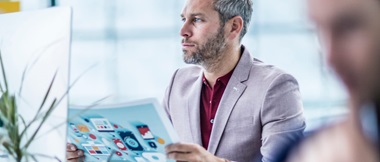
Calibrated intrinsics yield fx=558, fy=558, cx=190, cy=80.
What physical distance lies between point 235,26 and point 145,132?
1070mm

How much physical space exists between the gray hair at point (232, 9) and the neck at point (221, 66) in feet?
0.49

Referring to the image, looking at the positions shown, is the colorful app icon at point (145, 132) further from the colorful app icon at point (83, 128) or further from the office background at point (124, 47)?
the office background at point (124, 47)

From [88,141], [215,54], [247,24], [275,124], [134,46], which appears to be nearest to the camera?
[88,141]

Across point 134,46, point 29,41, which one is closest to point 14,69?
point 29,41

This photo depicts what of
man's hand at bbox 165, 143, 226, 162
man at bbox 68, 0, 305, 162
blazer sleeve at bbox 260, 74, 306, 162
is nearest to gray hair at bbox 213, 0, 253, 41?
man at bbox 68, 0, 305, 162

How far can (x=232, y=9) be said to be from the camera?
101 inches

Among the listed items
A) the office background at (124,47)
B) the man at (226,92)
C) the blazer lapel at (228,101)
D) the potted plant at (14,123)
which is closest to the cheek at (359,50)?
the potted plant at (14,123)

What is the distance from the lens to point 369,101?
28 centimetres

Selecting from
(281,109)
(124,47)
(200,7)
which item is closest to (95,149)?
(281,109)

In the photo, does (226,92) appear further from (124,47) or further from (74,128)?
(124,47)

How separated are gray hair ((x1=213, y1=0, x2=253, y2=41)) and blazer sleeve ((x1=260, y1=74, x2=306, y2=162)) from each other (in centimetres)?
38

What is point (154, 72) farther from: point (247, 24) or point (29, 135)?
point (29, 135)

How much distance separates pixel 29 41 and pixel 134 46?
462cm

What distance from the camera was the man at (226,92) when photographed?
2.24m
